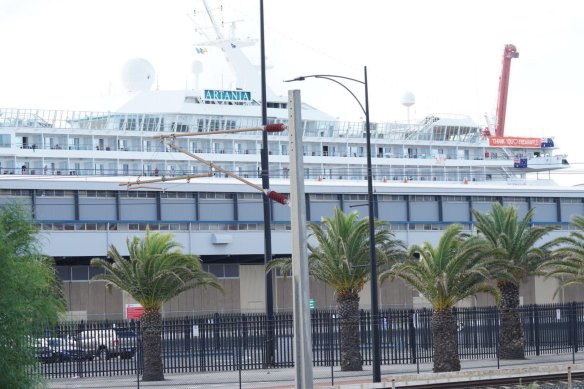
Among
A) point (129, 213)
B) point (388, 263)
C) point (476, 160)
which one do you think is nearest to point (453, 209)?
point (129, 213)

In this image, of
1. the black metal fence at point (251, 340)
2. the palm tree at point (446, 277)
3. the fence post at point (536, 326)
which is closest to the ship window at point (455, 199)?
the fence post at point (536, 326)

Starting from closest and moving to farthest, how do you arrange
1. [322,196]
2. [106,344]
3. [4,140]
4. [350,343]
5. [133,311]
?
[106,344], [350,343], [133,311], [322,196], [4,140]

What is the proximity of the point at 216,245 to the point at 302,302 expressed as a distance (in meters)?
46.0

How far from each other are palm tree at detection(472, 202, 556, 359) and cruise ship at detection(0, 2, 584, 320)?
857 centimetres

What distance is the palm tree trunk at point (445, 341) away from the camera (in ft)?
143

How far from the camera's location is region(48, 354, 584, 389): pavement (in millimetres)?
37656

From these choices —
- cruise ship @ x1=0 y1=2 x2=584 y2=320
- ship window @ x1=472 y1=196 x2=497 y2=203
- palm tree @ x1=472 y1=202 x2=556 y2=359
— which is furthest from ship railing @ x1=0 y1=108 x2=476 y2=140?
palm tree @ x1=472 y1=202 x2=556 y2=359

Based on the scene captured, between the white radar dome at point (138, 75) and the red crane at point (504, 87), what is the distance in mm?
46811

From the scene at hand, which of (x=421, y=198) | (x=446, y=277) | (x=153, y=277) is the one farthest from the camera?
(x=421, y=198)

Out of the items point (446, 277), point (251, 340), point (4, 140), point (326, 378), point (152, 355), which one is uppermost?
point (4, 140)

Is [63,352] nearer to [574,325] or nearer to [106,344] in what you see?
[106,344]

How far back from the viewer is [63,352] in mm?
42281

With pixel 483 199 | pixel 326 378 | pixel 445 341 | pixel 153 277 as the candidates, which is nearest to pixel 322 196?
pixel 483 199

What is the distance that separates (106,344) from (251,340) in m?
5.21
